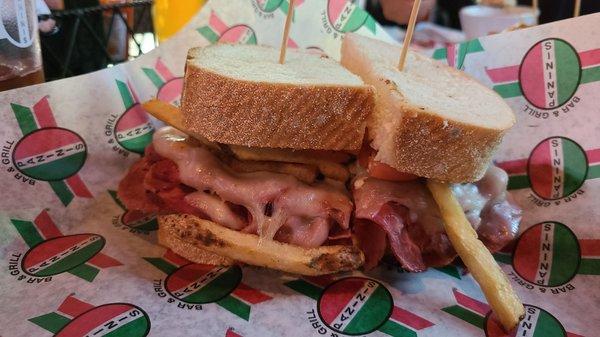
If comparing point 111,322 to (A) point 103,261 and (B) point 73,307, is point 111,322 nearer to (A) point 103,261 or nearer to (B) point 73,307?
(B) point 73,307

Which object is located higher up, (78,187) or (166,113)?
(166,113)

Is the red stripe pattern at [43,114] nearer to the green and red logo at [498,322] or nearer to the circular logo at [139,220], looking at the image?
the circular logo at [139,220]

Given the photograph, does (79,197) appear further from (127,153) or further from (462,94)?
(462,94)

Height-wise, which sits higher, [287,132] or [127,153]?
[287,132]

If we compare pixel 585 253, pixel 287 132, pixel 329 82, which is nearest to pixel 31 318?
pixel 287 132

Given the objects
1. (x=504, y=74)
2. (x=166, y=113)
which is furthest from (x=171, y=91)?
(x=504, y=74)
